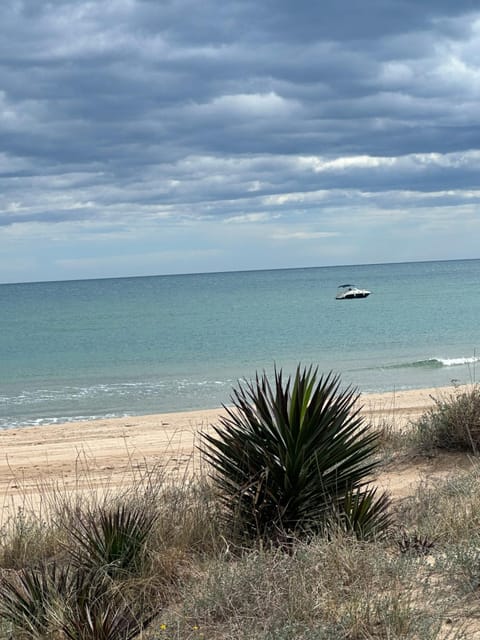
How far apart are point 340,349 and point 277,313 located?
3079cm

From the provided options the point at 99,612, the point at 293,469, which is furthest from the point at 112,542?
the point at 293,469

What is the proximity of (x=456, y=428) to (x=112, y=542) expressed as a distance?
198 inches

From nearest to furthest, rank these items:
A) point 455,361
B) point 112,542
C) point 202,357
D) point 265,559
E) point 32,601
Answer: point 32,601, point 265,559, point 112,542, point 455,361, point 202,357

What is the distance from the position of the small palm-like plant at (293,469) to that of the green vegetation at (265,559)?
0.5 inches

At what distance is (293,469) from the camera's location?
18.5 feet

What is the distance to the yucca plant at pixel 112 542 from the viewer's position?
502cm

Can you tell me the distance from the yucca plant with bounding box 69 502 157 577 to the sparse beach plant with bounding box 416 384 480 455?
180 inches

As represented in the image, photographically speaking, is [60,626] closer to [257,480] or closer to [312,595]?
[312,595]

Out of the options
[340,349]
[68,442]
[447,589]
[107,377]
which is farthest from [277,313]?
[447,589]

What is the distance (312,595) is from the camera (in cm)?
422

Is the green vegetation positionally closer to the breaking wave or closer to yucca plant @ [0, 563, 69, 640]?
yucca plant @ [0, 563, 69, 640]

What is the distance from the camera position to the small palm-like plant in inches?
219

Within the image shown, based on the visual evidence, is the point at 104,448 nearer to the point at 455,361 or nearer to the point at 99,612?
the point at 99,612

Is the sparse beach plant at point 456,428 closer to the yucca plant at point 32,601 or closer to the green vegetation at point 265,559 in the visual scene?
the green vegetation at point 265,559
